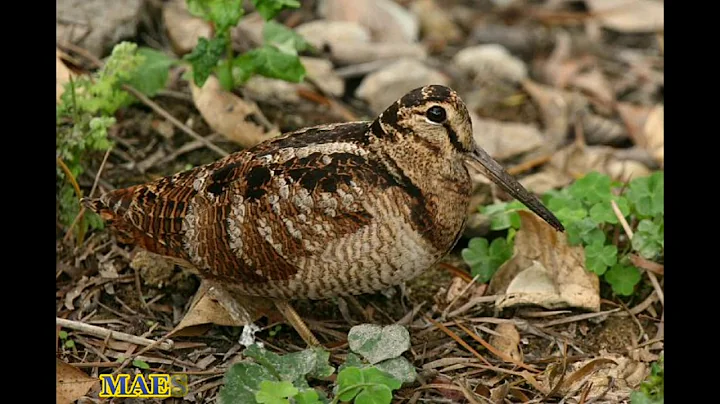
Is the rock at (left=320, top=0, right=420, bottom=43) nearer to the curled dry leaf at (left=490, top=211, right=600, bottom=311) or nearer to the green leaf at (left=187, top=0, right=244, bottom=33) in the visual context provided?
the green leaf at (left=187, top=0, right=244, bottom=33)

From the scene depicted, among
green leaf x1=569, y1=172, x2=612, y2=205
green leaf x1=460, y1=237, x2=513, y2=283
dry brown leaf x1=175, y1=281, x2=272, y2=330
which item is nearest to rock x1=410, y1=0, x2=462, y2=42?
green leaf x1=569, y1=172, x2=612, y2=205

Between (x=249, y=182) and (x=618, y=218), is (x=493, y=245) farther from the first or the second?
(x=249, y=182)

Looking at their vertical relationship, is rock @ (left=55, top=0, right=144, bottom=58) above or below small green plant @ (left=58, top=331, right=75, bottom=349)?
above

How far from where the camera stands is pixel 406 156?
387 centimetres

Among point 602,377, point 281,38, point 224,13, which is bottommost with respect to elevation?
point 602,377

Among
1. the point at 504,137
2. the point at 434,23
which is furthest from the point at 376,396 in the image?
the point at 434,23

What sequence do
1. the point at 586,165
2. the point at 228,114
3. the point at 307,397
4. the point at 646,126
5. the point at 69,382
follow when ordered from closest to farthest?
the point at 307,397 < the point at 69,382 < the point at 228,114 < the point at 586,165 < the point at 646,126

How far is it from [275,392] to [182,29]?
8.65ft

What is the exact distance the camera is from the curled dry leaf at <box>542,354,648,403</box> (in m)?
3.88

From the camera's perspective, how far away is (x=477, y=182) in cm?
487

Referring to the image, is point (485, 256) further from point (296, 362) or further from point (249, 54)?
point (249, 54)

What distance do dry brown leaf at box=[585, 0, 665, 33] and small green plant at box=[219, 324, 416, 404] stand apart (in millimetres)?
3935

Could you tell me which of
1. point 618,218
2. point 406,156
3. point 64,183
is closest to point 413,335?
point 406,156
